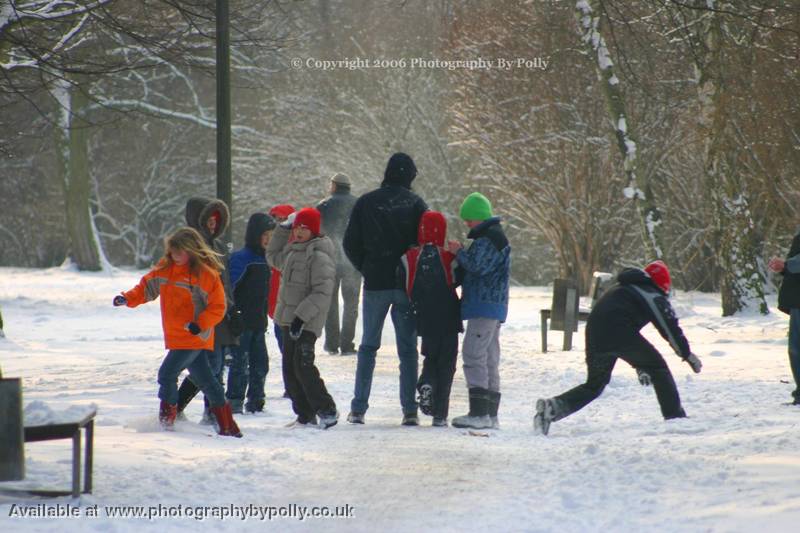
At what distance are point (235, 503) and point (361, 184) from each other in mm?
33019

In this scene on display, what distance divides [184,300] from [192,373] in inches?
21.4

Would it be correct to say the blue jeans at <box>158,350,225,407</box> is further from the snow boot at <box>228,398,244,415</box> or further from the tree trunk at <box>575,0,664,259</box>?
the tree trunk at <box>575,0,664,259</box>

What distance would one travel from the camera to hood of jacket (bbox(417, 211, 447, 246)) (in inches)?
384

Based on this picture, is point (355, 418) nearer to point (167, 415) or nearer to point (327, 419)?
point (327, 419)

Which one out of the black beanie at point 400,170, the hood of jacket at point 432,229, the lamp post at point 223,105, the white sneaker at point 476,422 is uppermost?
the lamp post at point 223,105

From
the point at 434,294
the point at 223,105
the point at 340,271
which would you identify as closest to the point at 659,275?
the point at 434,294

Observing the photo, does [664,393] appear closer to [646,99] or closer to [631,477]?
[631,477]

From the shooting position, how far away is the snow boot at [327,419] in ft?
31.9

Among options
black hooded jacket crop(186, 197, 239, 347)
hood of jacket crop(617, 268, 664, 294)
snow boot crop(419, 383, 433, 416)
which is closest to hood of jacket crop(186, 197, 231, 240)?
black hooded jacket crop(186, 197, 239, 347)

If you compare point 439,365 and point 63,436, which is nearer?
point 63,436

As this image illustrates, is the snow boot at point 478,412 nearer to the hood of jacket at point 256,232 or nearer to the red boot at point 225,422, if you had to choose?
the red boot at point 225,422

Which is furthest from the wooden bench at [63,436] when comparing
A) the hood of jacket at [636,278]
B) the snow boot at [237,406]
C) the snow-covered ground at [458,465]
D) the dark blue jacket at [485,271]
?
the hood of jacket at [636,278]

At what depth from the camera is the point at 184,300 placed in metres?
8.77

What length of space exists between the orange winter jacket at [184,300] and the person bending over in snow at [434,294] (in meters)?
1.66
